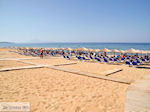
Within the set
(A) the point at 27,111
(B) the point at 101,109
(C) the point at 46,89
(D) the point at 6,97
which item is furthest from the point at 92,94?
(D) the point at 6,97

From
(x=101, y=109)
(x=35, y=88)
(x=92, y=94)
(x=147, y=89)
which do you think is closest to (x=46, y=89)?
(x=35, y=88)

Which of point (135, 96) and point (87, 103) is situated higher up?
point (135, 96)

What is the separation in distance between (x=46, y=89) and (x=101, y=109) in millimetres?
2344

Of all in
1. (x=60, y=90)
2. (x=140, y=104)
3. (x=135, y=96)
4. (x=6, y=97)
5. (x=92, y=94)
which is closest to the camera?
(x=140, y=104)

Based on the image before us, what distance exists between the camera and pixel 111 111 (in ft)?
10.5

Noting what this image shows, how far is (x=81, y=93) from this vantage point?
4445mm

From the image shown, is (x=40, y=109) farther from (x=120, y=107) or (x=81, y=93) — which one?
(x=120, y=107)

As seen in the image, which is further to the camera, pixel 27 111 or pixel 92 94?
pixel 92 94

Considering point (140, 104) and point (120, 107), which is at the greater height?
point (140, 104)

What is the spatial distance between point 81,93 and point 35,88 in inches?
72.7

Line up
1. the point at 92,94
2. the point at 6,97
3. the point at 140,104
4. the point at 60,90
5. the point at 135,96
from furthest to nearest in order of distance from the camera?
the point at 60,90 < the point at 92,94 < the point at 6,97 < the point at 135,96 < the point at 140,104

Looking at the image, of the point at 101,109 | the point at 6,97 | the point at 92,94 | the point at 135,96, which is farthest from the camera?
the point at 92,94

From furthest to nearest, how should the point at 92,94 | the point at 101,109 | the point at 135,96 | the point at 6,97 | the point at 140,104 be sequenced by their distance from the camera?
the point at 92,94
the point at 6,97
the point at 135,96
the point at 101,109
the point at 140,104

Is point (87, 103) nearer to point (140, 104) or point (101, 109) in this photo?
point (101, 109)
